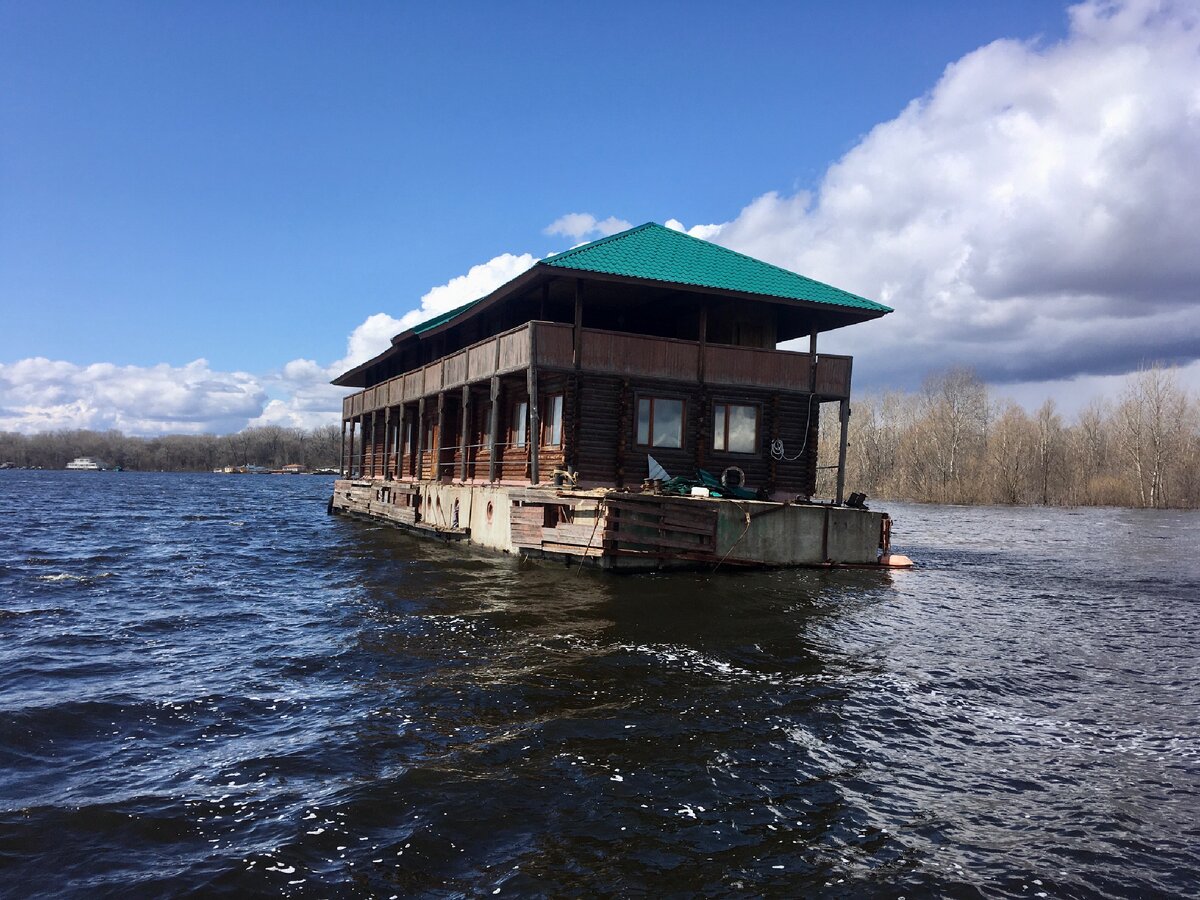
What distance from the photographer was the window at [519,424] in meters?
25.1

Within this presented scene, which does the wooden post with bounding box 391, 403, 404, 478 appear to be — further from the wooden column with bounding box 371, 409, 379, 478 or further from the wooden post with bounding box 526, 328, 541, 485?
the wooden post with bounding box 526, 328, 541, 485

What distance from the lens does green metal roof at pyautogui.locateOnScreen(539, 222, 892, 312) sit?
21.8 metres

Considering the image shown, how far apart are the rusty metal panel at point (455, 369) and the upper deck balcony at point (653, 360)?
0.49m

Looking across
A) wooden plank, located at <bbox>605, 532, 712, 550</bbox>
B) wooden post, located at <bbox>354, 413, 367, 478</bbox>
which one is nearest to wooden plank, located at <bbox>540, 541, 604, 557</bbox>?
wooden plank, located at <bbox>605, 532, 712, 550</bbox>

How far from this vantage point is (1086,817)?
620 cm

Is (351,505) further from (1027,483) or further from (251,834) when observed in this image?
(1027,483)

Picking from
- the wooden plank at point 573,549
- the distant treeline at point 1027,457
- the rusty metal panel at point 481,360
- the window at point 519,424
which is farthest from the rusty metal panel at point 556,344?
the distant treeline at point 1027,457

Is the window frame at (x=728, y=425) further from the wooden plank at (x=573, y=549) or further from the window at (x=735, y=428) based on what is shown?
the wooden plank at (x=573, y=549)

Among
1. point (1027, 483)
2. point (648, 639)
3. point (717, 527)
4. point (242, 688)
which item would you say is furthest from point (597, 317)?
point (1027, 483)

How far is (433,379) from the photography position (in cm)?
3044

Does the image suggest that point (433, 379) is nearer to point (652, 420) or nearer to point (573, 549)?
point (652, 420)

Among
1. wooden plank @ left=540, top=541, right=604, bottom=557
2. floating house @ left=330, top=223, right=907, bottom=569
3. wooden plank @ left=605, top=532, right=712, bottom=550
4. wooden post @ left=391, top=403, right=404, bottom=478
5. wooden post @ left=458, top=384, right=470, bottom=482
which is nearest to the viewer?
wooden plank @ left=605, top=532, right=712, bottom=550

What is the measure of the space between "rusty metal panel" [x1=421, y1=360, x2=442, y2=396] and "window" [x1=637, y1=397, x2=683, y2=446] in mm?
9839

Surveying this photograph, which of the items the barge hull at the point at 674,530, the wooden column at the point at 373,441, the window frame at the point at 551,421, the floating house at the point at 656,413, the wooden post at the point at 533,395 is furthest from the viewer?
the wooden column at the point at 373,441
